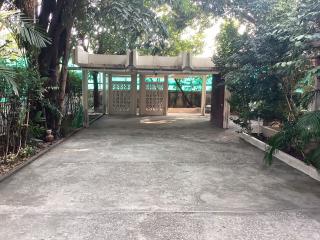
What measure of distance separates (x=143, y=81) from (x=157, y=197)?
11933mm

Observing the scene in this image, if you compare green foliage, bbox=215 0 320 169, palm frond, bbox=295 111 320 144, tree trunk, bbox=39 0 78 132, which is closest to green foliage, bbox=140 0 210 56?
tree trunk, bbox=39 0 78 132

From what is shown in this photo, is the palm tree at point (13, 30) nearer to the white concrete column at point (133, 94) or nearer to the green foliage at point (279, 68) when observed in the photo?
the green foliage at point (279, 68)

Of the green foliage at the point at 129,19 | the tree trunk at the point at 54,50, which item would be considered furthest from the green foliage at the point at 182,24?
the tree trunk at the point at 54,50

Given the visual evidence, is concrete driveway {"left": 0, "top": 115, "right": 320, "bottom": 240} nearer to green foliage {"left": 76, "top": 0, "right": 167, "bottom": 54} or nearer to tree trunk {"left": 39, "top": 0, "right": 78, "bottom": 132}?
tree trunk {"left": 39, "top": 0, "right": 78, "bottom": 132}

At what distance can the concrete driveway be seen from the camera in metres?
3.39

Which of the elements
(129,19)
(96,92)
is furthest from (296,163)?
(96,92)

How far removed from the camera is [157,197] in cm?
439

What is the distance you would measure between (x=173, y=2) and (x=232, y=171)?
220 inches

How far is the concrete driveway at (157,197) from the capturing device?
3.39 m

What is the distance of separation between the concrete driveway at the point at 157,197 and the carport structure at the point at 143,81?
14.7ft

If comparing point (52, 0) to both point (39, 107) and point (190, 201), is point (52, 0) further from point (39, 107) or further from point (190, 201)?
point (190, 201)

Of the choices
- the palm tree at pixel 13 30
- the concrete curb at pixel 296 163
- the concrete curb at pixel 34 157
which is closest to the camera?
the palm tree at pixel 13 30

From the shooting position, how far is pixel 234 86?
27.4 ft

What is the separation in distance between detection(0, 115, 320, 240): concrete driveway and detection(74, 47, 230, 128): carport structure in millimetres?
4478
